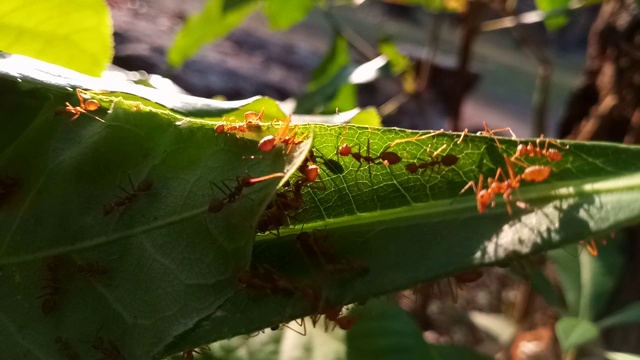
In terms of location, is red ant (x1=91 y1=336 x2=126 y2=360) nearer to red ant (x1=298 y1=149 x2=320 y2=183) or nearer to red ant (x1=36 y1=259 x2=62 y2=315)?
red ant (x1=36 y1=259 x2=62 y2=315)

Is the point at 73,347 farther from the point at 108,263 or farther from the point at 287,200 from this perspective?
the point at 287,200

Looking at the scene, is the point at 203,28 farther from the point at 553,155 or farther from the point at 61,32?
the point at 553,155

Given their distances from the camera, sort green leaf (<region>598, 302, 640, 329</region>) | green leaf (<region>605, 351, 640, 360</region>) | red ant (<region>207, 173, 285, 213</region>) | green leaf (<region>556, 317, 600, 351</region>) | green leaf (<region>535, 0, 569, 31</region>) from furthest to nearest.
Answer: green leaf (<region>535, 0, 569, 31</region>) → green leaf (<region>598, 302, 640, 329</region>) → green leaf (<region>556, 317, 600, 351</region>) → green leaf (<region>605, 351, 640, 360</region>) → red ant (<region>207, 173, 285, 213</region>)

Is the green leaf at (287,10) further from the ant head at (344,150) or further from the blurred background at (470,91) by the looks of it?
the ant head at (344,150)

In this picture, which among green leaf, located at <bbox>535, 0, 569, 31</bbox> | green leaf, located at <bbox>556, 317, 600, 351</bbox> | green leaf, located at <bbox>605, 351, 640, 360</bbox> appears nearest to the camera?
green leaf, located at <bbox>605, 351, 640, 360</bbox>

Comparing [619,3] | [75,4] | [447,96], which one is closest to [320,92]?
[75,4]

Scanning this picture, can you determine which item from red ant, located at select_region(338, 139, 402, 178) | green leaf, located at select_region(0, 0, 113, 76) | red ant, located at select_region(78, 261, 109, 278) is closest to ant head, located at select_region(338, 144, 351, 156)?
red ant, located at select_region(338, 139, 402, 178)

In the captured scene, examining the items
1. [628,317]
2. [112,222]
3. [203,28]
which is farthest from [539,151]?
[203,28]
